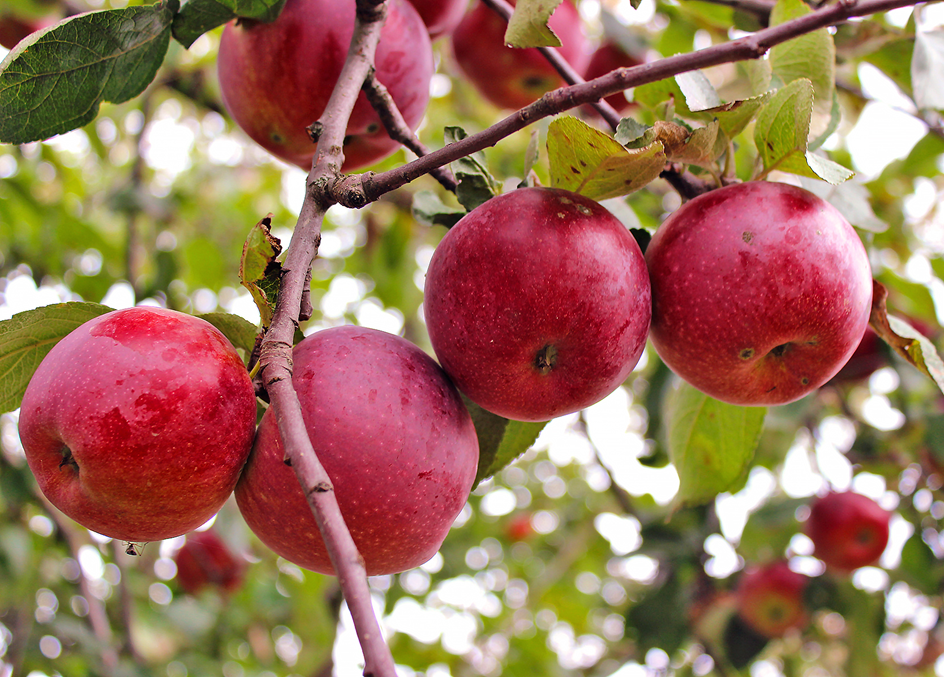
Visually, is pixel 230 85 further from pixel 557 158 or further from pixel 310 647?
pixel 310 647

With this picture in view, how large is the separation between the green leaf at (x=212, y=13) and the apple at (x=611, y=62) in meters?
1.25

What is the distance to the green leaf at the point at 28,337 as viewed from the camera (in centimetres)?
86

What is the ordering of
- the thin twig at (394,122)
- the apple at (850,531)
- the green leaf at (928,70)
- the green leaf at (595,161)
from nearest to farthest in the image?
the green leaf at (595,161)
the thin twig at (394,122)
the green leaf at (928,70)
the apple at (850,531)

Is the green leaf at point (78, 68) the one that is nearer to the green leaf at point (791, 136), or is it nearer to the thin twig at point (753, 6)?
the green leaf at point (791, 136)

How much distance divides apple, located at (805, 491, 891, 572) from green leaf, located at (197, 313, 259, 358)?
205 cm

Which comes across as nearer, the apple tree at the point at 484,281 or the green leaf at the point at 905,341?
the apple tree at the point at 484,281

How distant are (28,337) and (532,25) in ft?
2.34

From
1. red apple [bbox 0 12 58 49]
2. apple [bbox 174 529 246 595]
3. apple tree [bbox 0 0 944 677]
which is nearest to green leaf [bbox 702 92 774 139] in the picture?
apple tree [bbox 0 0 944 677]

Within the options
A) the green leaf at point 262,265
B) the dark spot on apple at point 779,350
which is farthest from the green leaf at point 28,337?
the dark spot on apple at point 779,350

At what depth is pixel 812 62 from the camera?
109 centimetres

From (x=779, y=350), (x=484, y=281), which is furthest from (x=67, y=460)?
(x=779, y=350)

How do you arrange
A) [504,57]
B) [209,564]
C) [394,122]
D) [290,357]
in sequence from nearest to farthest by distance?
[290,357] < [394,122] < [504,57] < [209,564]

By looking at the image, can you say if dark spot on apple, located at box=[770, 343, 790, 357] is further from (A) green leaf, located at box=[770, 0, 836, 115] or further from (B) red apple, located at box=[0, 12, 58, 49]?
(B) red apple, located at box=[0, 12, 58, 49]

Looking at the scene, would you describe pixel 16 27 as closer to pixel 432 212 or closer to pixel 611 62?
pixel 611 62
